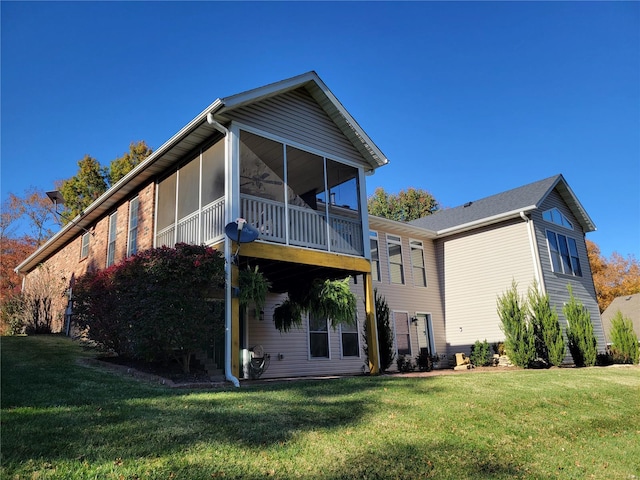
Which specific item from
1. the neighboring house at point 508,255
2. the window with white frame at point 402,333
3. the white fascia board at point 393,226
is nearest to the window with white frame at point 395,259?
the white fascia board at point 393,226

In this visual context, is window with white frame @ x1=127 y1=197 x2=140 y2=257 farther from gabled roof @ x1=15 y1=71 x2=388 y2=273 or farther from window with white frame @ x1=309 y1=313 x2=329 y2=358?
window with white frame @ x1=309 y1=313 x2=329 y2=358

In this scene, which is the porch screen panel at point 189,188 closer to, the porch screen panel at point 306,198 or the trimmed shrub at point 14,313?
the porch screen panel at point 306,198

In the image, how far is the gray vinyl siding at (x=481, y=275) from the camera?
15.7 m

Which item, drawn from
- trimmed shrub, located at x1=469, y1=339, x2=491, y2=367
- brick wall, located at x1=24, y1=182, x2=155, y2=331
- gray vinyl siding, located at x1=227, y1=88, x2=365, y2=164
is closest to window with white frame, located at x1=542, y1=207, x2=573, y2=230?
trimmed shrub, located at x1=469, y1=339, x2=491, y2=367

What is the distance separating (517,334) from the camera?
13414mm

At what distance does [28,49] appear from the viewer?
9.75m

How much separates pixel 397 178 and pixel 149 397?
3405cm

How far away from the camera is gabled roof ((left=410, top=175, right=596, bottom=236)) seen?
15.9 metres

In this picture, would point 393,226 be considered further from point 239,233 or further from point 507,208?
point 239,233

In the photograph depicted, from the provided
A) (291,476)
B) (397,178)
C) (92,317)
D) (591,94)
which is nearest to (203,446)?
(291,476)

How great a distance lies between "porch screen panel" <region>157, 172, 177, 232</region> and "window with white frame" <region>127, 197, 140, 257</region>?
4.59ft

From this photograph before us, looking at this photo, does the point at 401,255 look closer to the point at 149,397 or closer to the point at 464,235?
the point at 464,235

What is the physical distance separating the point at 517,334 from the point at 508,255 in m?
3.47

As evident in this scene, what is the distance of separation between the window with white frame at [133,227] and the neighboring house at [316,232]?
0.06 meters
